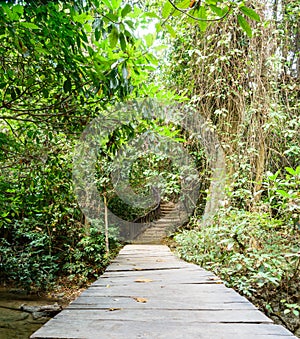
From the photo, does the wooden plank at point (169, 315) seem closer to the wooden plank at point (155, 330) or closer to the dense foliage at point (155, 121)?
the wooden plank at point (155, 330)

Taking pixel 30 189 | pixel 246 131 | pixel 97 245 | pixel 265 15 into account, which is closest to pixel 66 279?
pixel 97 245

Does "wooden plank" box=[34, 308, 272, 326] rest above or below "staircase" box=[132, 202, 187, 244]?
above

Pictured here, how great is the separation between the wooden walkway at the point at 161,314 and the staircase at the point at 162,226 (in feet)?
18.2

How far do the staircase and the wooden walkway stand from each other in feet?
18.2

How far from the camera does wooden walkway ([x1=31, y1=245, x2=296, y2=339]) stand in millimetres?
1126

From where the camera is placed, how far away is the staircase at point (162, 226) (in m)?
7.95

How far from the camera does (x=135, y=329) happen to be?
1.18m

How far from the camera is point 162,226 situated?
28.6 feet

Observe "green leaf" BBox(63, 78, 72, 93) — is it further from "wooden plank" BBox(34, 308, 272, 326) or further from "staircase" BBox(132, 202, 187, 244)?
"staircase" BBox(132, 202, 187, 244)

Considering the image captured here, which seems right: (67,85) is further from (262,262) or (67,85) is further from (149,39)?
(262,262)

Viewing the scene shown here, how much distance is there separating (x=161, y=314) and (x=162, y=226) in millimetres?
7404

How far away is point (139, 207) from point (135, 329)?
7434 mm

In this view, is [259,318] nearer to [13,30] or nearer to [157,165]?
[13,30]

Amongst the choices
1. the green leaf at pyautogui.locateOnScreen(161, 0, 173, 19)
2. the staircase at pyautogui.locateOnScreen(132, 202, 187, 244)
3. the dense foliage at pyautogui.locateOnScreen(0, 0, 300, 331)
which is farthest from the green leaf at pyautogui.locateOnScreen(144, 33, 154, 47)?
the staircase at pyautogui.locateOnScreen(132, 202, 187, 244)
